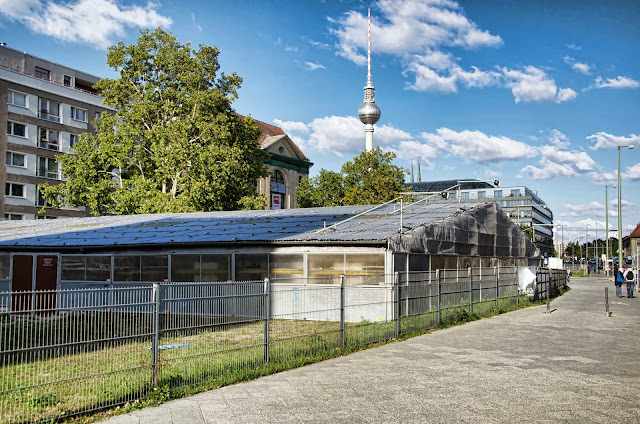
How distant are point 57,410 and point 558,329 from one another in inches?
576

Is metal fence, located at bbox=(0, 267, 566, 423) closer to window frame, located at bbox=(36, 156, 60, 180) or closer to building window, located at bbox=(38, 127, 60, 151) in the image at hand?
window frame, located at bbox=(36, 156, 60, 180)

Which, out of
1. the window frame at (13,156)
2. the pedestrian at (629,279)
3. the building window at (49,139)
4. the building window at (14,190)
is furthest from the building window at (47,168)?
the pedestrian at (629,279)

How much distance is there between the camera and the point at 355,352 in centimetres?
1355

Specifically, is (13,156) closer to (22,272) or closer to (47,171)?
(47,171)

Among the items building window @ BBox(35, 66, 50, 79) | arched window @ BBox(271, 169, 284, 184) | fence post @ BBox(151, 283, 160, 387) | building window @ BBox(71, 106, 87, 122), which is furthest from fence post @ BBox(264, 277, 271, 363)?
arched window @ BBox(271, 169, 284, 184)

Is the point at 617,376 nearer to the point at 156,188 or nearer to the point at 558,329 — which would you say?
the point at 558,329

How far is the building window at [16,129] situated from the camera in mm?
53050

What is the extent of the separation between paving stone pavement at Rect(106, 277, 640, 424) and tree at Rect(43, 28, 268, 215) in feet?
89.9

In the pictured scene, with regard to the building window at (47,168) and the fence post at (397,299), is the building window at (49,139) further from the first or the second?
the fence post at (397,299)

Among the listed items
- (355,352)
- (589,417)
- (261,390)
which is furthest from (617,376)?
(261,390)

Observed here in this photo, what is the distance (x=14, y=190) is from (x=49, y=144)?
17.9 ft

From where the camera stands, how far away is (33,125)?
5500 centimetres

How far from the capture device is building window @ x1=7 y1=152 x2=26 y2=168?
5334cm

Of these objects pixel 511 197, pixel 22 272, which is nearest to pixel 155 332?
pixel 22 272
